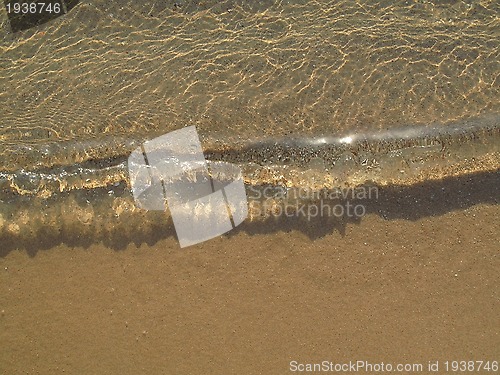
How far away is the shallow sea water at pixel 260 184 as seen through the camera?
397cm

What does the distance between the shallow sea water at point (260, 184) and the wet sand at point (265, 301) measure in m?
0.01

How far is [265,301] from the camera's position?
157 inches

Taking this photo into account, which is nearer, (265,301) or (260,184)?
(265,301)

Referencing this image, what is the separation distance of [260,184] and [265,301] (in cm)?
105

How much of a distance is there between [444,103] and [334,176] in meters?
1.32

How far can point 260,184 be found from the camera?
13.6ft

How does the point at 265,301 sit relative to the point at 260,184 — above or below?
below

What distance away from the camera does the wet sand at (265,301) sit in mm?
3941

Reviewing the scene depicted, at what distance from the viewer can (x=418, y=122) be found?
4.30m

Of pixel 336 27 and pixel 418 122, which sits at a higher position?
pixel 336 27

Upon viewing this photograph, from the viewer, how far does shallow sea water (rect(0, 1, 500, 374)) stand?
13.0 feet

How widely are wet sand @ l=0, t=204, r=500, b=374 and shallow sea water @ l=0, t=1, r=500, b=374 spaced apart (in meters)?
0.01

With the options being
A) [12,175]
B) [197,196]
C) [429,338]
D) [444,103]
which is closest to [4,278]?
[12,175]

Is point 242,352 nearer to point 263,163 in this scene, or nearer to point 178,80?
point 263,163
